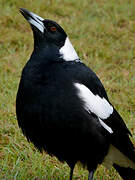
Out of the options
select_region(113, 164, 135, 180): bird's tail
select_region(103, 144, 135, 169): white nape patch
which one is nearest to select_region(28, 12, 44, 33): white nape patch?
select_region(103, 144, 135, 169): white nape patch

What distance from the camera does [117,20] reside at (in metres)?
6.19

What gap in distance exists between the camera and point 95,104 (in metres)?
2.85

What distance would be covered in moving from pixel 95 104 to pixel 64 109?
265 millimetres

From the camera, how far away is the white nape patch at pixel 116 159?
3080 millimetres

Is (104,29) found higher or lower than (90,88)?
lower

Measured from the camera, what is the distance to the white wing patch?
2.75m

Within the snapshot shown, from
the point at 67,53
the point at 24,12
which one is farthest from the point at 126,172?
the point at 24,12

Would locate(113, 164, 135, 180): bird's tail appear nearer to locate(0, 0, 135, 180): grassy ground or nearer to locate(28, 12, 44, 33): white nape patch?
locate(0, 0, 135, 180): grassy ground

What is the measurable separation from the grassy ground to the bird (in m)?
0.39

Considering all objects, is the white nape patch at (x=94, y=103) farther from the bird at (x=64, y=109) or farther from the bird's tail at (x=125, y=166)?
the bird's tail at (x=125, y=166)

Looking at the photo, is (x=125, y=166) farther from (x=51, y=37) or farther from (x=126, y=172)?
(x=51, y=37)

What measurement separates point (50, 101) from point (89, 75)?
1.24 ft

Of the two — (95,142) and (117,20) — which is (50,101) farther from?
(117,20)

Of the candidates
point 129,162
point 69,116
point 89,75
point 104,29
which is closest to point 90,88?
point 89,75
